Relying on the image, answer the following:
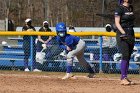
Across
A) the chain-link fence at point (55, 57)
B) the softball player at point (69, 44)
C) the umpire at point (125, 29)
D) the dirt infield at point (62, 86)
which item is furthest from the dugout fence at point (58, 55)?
the umpire at point (125, 29)

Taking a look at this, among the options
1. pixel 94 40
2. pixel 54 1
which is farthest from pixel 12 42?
pixel 54 1

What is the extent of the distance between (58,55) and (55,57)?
11 cm

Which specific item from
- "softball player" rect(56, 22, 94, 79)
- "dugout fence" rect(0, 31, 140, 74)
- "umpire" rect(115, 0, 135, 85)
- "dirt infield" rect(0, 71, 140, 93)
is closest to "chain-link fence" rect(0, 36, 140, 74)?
"dugout fence" rect(0, 31, 140, 74)

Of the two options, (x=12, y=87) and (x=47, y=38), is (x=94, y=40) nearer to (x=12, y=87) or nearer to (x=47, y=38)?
(x=47, y=38)

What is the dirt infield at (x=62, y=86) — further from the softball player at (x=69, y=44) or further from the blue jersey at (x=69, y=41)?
the blue jersey at (x=69, y=41)

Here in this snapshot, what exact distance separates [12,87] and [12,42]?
6420 mm

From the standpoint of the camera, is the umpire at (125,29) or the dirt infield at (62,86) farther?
the umpire at (125,29)

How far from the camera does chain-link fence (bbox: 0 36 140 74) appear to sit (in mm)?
15508

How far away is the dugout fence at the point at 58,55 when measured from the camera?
15508 millimetres

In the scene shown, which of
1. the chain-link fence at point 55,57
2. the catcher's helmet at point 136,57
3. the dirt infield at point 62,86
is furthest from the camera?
the chain-link fence at point 55,57

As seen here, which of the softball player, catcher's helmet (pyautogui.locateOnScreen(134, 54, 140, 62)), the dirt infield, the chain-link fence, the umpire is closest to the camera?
the dirt infield

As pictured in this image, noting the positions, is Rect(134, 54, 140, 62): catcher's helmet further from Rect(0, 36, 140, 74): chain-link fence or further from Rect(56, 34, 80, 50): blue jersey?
Rect(56, 34, 80, 50): blue jersey

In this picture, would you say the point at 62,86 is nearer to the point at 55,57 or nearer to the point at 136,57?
the point at 136,57

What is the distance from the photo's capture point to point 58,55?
1594cm
